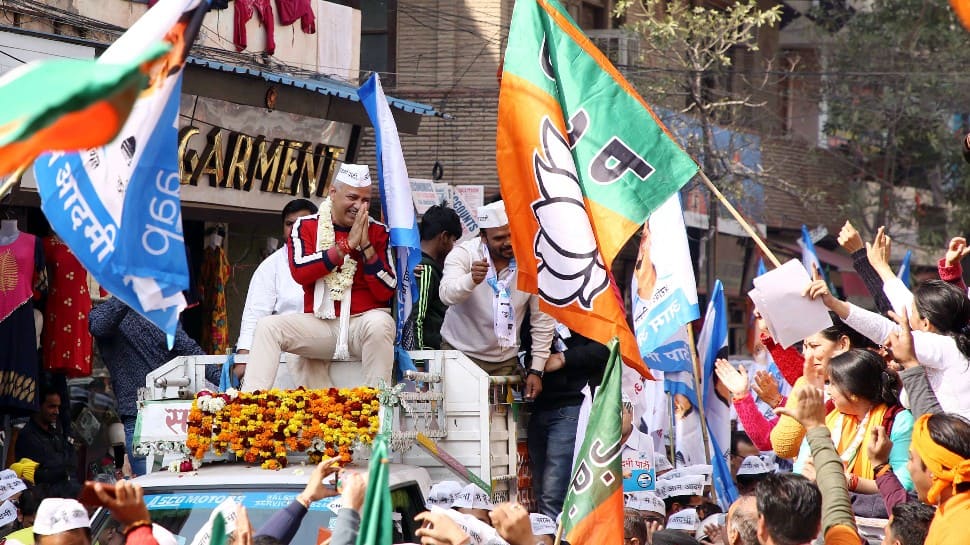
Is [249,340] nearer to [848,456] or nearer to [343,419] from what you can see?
[343,419]

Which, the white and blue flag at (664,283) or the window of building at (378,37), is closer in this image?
the white and blue flag at (664,283)

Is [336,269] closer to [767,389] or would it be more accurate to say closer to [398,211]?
[398,211]

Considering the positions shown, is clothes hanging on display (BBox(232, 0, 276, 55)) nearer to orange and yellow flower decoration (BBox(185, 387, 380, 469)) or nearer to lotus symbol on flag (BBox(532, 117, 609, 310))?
lotus symbol on flag (BBox(532, 117, 609, 310))

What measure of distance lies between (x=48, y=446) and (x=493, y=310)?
3810mm

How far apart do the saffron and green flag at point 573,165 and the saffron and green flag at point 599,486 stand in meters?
1.25

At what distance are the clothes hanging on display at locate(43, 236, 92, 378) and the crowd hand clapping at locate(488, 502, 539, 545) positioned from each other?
684 centimetres

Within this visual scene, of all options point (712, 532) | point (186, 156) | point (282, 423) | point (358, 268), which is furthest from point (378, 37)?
point (282, 423)

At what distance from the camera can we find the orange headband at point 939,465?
5.13 m

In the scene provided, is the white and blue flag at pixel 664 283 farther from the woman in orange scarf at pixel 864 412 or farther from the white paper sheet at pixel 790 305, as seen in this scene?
the woman in orange scarf at pixel 864 412

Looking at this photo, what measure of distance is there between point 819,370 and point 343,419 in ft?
7.67

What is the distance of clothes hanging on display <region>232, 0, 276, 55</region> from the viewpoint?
15.0 meters

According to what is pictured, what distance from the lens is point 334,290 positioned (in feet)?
27.8

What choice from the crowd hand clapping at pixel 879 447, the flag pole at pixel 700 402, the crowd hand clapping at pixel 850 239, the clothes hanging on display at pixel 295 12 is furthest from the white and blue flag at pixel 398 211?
the clothes hanging on display at pixel 295 12

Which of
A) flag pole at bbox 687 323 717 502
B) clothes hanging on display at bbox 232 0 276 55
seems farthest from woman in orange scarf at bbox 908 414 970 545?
clothes hanging on display at bbox 232 0 276 55
